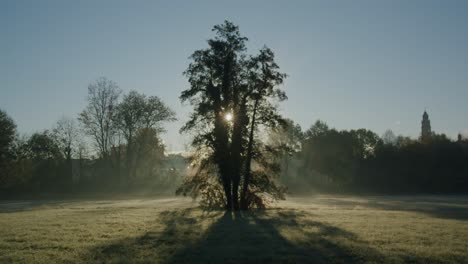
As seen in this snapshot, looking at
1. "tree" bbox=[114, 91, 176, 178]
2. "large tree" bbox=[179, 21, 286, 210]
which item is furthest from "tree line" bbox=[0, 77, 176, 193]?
"large tree" bbox=[179, 21, 286, 210]

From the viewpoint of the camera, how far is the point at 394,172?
341ft

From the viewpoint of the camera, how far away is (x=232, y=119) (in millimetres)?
39125

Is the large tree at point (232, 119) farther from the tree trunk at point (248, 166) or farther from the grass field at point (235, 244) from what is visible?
the grass field at point (235, 244)

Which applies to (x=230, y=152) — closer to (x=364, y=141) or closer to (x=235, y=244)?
(x=235, y=244)

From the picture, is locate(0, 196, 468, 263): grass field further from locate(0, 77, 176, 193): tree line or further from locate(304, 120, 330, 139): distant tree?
locate(304, 120, 330, 139): distant tree

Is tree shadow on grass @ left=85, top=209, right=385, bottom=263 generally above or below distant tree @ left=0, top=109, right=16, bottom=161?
below

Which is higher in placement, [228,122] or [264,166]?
[228,122]

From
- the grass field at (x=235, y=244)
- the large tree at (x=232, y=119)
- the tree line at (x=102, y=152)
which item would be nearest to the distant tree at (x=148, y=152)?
the tree line at (x=102, y=152)

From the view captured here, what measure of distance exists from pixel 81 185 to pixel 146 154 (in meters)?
15.4

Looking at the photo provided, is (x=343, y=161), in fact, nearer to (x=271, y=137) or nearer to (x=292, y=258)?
(x=271, y=137)

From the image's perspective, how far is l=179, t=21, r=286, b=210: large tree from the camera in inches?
1532

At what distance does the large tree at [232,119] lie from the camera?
3891 centimetres

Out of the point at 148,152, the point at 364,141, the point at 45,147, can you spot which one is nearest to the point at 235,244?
the point at 148,152

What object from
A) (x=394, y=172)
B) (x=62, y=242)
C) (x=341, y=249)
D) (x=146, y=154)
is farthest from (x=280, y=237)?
(x=394, y=172)
